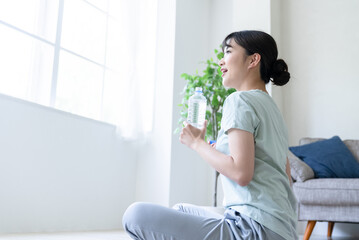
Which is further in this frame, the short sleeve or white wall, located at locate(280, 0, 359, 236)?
→ white wall, located at locate(280, 0, 359, 236)

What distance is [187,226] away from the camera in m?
1.01

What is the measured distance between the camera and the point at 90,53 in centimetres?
394

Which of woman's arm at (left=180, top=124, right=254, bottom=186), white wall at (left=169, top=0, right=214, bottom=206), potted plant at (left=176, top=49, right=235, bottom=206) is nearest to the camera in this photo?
woman's arm at (left=180, top=124, right=254, bottom=186)

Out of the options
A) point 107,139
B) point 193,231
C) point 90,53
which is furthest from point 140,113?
point 193,231

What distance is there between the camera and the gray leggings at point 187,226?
101 centimetres

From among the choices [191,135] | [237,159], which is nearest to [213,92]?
[191,135]

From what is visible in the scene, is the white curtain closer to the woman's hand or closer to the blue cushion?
the blue cushion

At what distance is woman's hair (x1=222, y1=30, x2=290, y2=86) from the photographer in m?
1.23

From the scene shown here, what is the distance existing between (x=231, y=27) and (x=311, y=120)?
4.69ft

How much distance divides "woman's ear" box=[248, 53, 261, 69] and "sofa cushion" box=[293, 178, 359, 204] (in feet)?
6.74

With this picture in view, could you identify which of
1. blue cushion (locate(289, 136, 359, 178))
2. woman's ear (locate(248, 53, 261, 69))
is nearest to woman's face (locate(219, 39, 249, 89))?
woman's ear (locate(248, 53, 261, 69))

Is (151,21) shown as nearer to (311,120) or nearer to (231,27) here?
(231,27)

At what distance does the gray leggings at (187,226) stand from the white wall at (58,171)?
7.25ft

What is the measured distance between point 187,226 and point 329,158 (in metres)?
2.67
